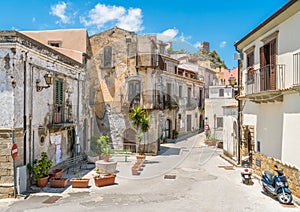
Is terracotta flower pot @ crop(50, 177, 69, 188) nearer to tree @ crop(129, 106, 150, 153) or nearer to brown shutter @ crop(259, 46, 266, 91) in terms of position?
tree @ crop(129, 106, 150, 153)

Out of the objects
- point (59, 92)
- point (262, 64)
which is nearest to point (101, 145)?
point (59, 92)

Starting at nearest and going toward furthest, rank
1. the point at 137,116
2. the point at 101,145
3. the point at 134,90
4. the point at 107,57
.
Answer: the point at 101,145, the point at 137,116, the point at 134,90, the point at 107,57

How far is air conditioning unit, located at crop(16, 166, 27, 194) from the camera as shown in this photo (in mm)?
10688

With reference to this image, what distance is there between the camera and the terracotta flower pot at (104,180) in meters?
12.3

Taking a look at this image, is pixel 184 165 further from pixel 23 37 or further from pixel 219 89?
pixel 219 89

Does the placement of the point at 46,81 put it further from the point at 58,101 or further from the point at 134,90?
the point at 134,90

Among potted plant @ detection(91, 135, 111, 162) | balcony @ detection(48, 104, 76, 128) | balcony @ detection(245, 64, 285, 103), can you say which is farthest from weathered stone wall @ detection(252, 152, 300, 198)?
balcony @ detection(48, 104, 76, 128)

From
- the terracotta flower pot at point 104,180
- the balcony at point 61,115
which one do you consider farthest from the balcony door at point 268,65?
the balcony at point 61,115

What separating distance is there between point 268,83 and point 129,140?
523 inches

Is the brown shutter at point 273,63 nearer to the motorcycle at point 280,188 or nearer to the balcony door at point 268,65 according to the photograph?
the balcony door at point 268,65

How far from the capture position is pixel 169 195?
1098cm

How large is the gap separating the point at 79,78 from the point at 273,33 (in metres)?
11.3

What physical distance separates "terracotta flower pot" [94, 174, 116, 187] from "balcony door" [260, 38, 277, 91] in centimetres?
762

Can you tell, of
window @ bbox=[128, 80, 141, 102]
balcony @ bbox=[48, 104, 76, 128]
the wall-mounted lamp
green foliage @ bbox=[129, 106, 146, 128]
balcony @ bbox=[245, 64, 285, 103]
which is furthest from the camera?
window @ bbox=[128, 80, 141, 102]
